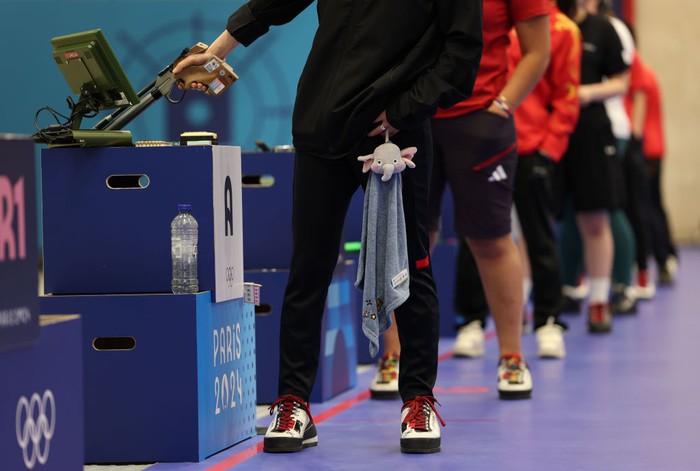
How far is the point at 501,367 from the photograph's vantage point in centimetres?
427

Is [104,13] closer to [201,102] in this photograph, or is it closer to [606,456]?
[201,102]

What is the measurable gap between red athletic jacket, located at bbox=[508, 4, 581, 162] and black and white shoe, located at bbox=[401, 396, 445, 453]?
7.76 ft

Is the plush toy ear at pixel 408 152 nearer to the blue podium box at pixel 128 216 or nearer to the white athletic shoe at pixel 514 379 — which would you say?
the blue podium box at pixel 128 216

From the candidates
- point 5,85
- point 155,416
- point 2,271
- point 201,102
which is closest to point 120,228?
point 155,416

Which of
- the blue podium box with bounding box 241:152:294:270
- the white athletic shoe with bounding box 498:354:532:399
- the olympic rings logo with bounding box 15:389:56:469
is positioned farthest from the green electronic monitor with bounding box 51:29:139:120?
the white athletic shoe with bounding box 498:354:532:399

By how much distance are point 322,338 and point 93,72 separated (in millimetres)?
1243

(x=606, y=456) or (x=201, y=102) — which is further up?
(x=201, y=102)

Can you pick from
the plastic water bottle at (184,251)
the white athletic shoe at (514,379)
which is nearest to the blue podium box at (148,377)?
the plastic water bottle at (184,251)

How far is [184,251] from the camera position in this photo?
3.29m

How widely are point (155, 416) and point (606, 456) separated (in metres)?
1.14

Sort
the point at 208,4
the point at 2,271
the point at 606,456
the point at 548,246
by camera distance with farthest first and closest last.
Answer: the point at 208,4 < the point at 548,246 < the point at 606,456 < the point at 2,271

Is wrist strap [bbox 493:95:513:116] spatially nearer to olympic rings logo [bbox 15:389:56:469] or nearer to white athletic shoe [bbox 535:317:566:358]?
white athletic shoe [bbox 535:317:566:358]

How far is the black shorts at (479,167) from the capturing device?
4.05 meters

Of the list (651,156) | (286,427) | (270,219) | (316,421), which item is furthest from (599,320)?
(651,156)
